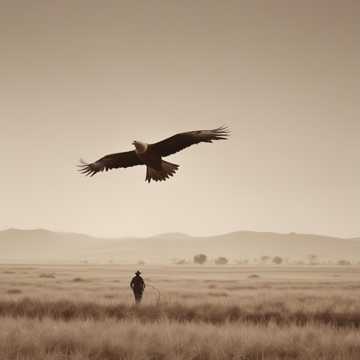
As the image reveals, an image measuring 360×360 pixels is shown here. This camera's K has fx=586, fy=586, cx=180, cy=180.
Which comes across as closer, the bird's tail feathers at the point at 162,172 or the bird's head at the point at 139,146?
the bird's head at the point at 139,146

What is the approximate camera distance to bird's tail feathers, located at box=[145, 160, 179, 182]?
343 inches

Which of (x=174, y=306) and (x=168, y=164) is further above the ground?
(x=168, y=164)

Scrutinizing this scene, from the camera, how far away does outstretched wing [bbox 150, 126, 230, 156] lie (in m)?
8.95

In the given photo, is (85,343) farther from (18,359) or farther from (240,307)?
(240,307)

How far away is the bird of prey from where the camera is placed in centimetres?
850

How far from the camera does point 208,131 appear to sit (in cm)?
903

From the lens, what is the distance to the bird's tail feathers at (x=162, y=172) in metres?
8.72

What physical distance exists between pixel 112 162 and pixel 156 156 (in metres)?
1.75

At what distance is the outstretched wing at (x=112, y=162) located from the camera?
994cm

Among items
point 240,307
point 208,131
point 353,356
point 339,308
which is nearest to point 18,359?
point 208,131

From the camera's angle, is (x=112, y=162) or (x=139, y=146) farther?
(x=112, y=162)

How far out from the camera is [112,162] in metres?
10.2

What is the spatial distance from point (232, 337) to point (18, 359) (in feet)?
17.3

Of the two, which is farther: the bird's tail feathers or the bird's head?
the bird's tail feathers
